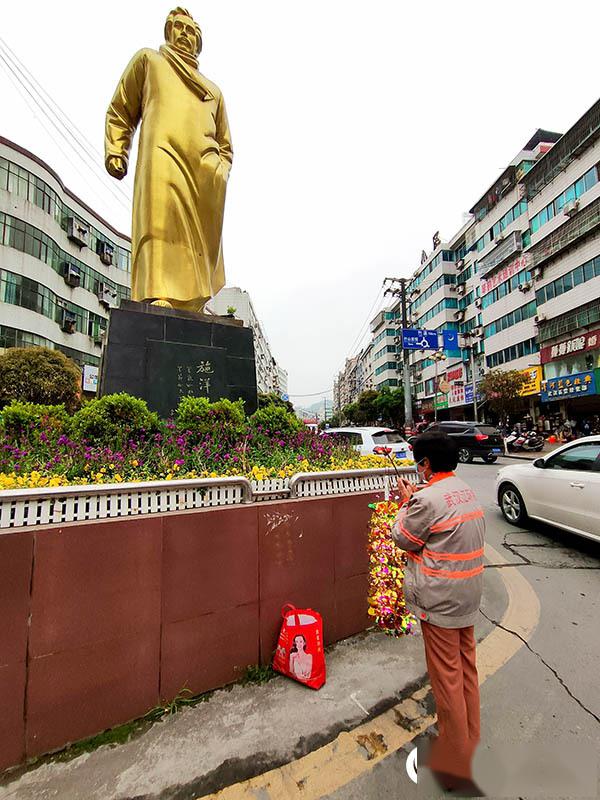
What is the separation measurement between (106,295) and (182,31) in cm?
2525

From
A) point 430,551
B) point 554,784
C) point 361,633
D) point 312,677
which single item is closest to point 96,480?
point 312,677

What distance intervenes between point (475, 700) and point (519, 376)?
2625 cm

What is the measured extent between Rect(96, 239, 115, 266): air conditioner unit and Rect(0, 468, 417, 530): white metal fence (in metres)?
31.4

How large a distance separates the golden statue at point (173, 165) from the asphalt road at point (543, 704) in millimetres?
5483

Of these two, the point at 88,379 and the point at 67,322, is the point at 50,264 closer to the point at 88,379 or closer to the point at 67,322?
the point at 67,322

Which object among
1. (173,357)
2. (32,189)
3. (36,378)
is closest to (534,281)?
(173,357)

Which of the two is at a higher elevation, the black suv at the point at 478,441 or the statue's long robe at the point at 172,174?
the statue's long robe at the point at 172,174

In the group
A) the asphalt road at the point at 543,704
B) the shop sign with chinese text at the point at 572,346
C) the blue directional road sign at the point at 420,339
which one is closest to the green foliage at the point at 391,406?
the shop sign with chinese text at the point at 572,346

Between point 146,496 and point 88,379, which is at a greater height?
point 88,379

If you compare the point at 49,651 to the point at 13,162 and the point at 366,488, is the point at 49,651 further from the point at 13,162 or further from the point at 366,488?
the point at 13,162

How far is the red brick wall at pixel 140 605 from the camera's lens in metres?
1.96

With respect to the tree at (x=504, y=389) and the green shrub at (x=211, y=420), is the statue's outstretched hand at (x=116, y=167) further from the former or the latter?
the tree at (x=504, y=389)

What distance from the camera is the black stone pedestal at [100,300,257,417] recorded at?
4.89 meters

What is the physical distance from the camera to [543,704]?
237 centimetres
